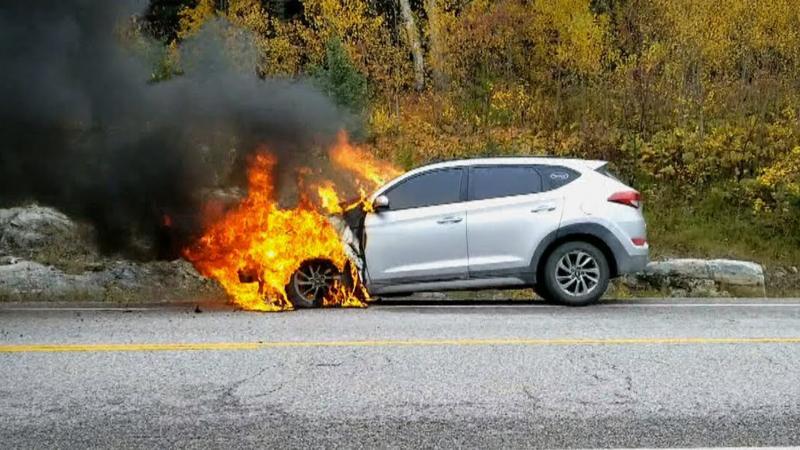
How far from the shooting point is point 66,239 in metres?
16.1

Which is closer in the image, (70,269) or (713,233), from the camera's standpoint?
(70,269)

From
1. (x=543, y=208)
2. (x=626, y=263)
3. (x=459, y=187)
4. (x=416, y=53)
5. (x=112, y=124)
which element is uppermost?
(x=416, y=53)

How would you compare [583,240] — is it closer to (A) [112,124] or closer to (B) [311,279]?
(B) [311,279]

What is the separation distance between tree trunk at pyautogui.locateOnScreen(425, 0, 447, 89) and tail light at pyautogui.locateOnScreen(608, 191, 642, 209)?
1801 cm

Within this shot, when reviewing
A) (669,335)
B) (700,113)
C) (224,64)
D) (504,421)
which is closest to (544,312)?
(669,335)

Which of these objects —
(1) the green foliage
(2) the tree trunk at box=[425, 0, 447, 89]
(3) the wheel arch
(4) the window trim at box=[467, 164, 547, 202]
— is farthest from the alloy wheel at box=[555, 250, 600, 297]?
(2) the tree trunk at box=[425, 0, 447, 89]

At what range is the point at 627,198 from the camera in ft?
34.0

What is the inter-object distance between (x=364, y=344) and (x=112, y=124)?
6377 mm

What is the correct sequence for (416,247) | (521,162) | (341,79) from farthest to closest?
(341,79) < (521,162) < (416,247)

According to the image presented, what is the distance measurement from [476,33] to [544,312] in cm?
1967

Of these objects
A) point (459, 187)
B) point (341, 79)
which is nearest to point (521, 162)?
point (459, 187)

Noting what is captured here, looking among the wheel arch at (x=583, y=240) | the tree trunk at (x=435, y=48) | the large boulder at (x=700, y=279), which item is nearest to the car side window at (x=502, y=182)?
the wheel arch at (x=583, y=240)

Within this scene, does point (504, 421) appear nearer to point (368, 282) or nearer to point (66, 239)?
point (368, 282)

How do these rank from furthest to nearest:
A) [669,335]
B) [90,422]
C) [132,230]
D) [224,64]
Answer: [224,64], [132,230], [669,335], [90,422]
